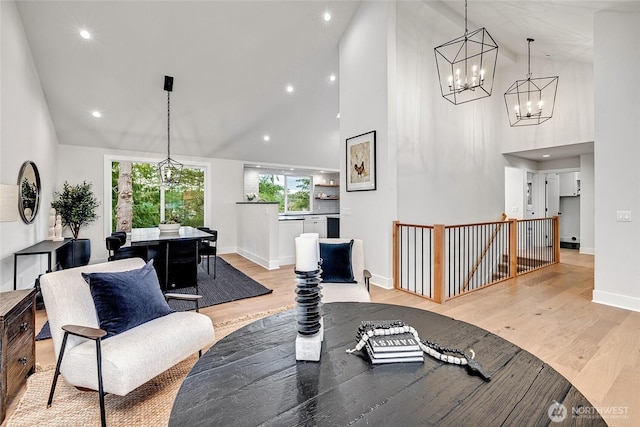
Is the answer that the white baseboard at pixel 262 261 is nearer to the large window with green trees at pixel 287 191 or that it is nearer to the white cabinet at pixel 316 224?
the white cabinet at pixel 316 224

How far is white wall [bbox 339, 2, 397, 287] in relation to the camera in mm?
4047

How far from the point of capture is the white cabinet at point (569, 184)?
789 centimetres

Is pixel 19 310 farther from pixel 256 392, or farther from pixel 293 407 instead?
pixel 293 407

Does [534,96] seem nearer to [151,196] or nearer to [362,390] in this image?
[362,390]

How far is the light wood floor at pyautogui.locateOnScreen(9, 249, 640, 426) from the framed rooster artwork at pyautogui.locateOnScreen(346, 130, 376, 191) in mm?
1552

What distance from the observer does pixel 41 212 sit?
185 inches

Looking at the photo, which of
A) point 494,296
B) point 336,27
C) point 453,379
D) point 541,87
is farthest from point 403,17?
point 453,379

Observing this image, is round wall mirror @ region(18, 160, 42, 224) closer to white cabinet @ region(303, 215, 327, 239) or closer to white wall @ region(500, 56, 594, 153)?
white cabinet @ region(303, 215, 327, 239)

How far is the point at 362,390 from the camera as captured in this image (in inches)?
41.5

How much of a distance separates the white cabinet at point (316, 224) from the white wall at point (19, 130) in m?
4.40

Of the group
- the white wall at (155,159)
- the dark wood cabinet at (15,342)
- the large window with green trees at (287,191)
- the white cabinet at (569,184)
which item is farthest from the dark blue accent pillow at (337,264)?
the white cabinet at (569,184)

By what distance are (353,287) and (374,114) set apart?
2.61 m

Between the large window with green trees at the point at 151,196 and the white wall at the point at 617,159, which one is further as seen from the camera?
the large window with green trees at the point at 151,196

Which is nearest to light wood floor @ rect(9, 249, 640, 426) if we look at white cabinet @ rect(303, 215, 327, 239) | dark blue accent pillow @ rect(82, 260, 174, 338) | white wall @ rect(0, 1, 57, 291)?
dark blue accent pillow @ rect(82, 260, 174, 338)
